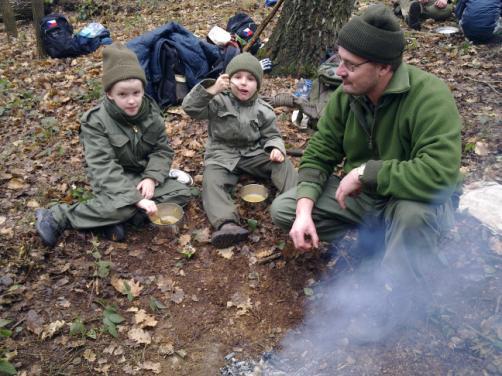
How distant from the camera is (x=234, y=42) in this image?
258 inches

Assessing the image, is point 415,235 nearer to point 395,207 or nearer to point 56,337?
point 395,207

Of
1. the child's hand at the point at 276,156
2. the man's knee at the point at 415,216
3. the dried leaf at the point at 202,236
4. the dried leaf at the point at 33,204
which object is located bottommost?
the dried leaf at the point at 202,236

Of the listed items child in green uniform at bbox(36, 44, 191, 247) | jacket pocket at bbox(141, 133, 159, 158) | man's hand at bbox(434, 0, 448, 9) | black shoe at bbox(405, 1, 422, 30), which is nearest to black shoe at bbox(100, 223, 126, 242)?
child in green uniform at bbox(36, 44, 191, 247)

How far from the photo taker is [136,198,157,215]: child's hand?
370 cm

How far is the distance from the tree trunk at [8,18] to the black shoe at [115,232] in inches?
345

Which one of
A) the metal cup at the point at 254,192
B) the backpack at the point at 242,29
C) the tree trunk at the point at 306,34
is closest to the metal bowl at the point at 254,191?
the metal cup at the point at 254,192

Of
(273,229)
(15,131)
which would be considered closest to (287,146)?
(273,229)

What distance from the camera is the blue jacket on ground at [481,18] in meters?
6.96

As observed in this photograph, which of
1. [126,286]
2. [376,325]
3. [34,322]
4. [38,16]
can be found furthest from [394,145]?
[38,16]

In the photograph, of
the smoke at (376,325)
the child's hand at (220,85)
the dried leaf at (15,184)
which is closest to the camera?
the smoke at (376,325)

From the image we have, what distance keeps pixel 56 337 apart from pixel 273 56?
4950mm

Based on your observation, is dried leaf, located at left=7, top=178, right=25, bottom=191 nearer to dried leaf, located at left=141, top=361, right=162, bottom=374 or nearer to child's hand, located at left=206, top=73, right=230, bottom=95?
child's hand, located at left=206, top=73, right=230, bottom=95

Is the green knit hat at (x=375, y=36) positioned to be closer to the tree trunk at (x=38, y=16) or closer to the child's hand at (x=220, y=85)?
the child's hand at (x=220, y=85)

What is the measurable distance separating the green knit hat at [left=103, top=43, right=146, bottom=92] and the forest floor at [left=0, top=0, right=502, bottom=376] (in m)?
1.32
